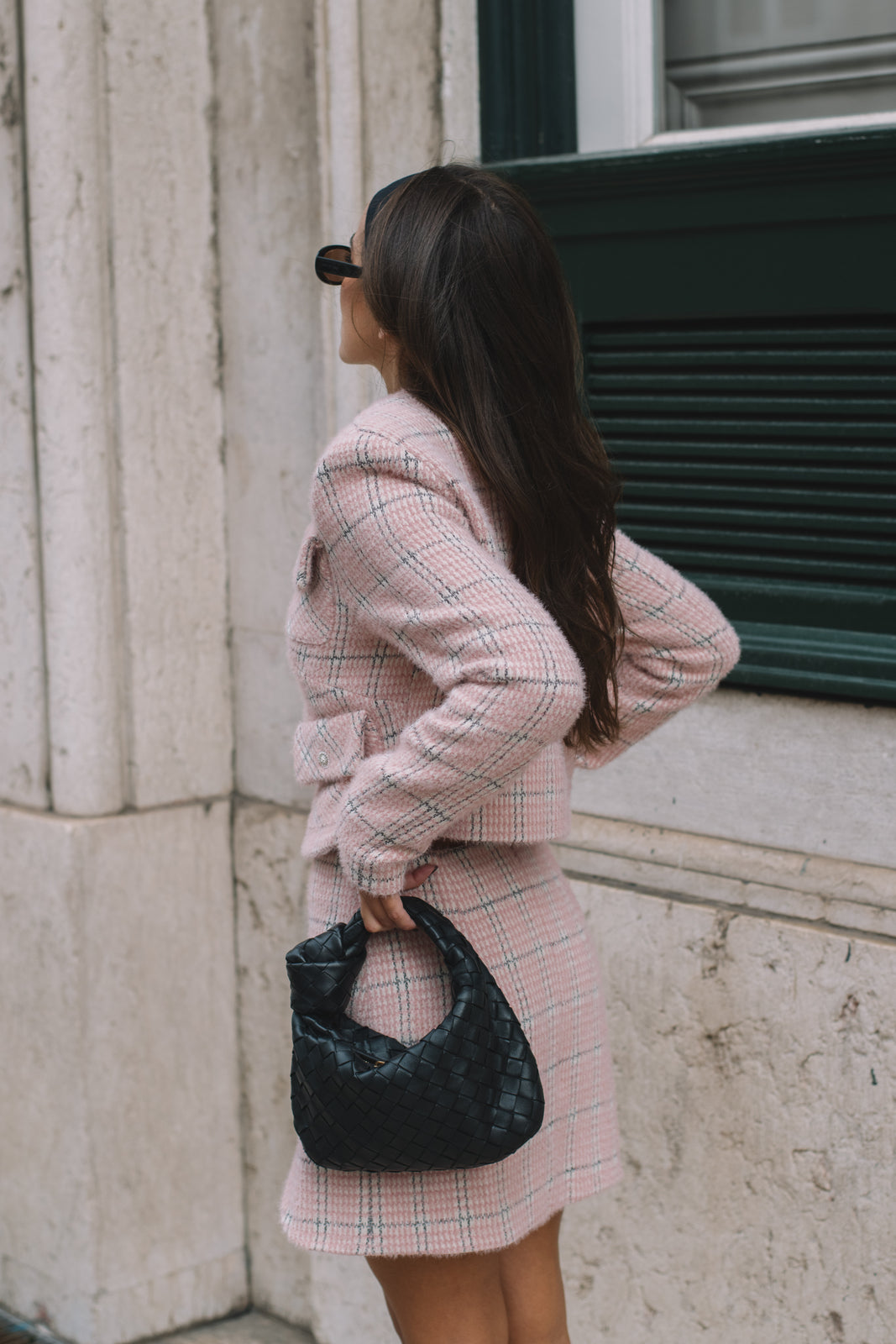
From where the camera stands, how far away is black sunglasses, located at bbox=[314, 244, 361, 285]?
1.89 meters

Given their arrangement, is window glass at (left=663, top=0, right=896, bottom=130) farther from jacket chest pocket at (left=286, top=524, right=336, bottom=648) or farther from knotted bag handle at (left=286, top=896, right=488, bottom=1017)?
knotted bag handle at (left=286, top=896, right=488, bottom=1017)

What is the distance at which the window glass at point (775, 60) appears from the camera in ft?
8.99

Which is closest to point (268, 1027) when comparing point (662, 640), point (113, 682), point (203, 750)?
point (203, 750)

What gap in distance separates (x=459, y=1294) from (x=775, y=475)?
151cm

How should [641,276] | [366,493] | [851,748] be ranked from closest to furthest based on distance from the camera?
[366,493] < [851,748] < [641,276]

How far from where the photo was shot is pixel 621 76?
296 cm

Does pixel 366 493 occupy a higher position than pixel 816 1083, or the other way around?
pixel 366 493

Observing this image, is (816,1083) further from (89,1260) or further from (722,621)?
(89,1260)

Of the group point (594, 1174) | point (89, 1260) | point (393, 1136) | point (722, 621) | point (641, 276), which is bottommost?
point (89, 1260)

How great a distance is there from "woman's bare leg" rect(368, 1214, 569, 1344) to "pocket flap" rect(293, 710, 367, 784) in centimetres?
60

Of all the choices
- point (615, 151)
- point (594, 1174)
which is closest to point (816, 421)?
point (615, 151)

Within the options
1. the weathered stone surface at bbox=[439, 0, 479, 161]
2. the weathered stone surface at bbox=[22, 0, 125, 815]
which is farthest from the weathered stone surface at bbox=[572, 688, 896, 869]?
the weathered stone surface at bbox=[439, 0, 479, 161]

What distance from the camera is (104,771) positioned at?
3412 mm

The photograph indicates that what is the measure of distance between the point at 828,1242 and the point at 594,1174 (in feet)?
2.88
